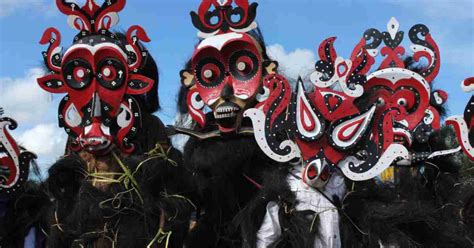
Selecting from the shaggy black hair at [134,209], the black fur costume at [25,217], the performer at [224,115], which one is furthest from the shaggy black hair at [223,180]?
the black fur costume at [25,217]

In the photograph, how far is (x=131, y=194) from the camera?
14.2ft

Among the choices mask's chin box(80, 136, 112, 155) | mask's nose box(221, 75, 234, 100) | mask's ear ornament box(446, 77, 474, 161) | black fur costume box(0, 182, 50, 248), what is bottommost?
black fur costume box(0, 182, 50, 248)

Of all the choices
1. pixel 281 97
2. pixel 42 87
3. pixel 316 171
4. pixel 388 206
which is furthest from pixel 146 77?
pixel 388 206

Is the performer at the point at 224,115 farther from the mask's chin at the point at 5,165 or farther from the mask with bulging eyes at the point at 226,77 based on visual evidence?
the mask's chin at the point at 5,165

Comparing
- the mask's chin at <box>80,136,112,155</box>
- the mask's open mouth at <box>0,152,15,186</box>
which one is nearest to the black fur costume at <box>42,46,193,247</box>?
the mask's chin at <box>80,136,112,155</box>

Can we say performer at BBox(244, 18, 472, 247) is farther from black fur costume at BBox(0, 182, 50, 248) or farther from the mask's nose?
black fur costume at BBox(0, 182, 50, 248)

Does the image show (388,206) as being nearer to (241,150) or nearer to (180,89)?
(241,150)

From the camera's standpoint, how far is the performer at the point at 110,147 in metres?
4.30

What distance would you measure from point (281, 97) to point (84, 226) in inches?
51.4

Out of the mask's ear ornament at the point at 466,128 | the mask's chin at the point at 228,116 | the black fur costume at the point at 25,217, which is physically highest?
the mask's chin at the point at 228,116

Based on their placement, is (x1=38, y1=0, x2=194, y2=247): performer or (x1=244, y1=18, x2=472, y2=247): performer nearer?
(x1=244, y1=18, x2=472, y2=247): performer

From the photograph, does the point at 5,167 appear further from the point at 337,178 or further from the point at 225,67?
the point at 337,178

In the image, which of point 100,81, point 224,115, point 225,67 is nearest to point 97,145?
point 100,81

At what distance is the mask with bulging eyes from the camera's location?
4.48 metres
